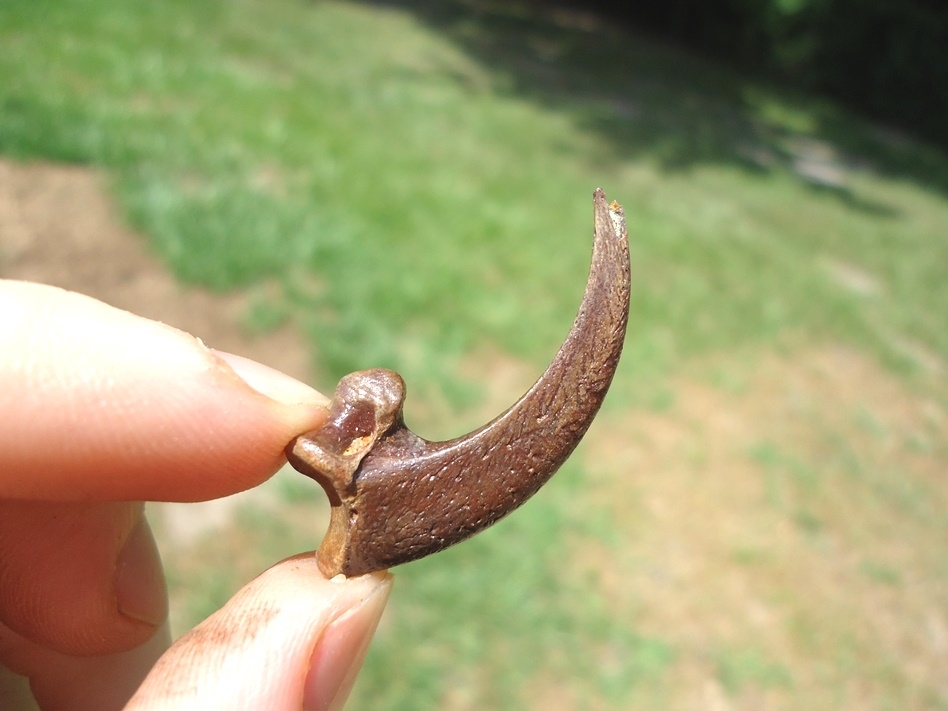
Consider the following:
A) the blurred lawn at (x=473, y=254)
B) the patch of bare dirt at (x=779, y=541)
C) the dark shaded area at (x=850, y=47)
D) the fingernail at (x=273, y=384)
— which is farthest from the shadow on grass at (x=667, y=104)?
the fingernail at (x=273, y=384)

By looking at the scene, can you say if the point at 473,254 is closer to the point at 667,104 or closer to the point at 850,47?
the point at 667,104

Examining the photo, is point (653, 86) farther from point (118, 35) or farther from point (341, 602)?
point (341, 602)

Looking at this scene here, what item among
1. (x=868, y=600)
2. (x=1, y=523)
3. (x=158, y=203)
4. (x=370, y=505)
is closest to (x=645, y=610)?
(x=868, y=600)

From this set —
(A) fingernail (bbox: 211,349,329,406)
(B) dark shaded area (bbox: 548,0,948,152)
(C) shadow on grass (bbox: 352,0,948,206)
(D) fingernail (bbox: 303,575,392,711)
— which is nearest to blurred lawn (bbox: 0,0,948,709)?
(C) shadow on grass (bbox: 352,0,948,206)

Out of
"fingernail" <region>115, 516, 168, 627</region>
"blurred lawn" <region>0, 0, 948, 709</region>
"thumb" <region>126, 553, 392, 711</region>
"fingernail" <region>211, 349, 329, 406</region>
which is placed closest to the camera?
"thumb" <region>126, 553, 392, 711</region>

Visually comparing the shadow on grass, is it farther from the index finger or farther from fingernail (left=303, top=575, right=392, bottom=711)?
fingernail (left=303, top=575, right=392, bottom=711)

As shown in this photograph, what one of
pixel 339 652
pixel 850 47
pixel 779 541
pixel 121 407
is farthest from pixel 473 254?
pixel 850 47
